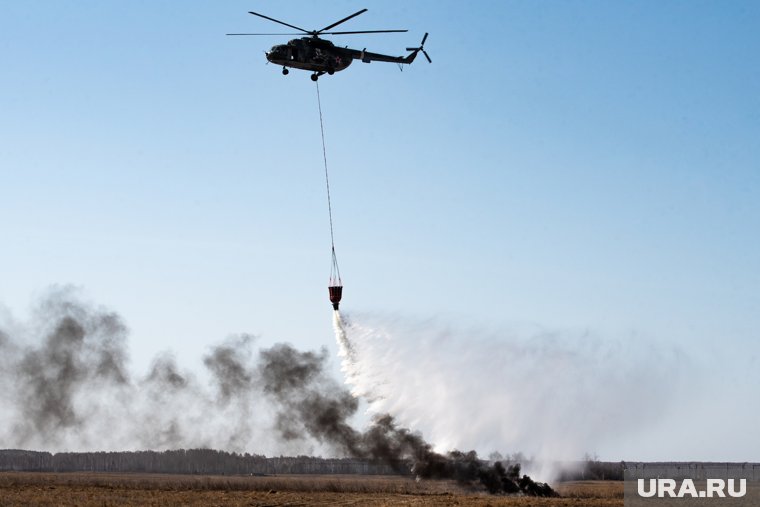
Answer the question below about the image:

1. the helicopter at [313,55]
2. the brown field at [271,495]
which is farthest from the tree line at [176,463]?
the helicopter at [313,55]

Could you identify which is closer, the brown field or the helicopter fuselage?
the brown field

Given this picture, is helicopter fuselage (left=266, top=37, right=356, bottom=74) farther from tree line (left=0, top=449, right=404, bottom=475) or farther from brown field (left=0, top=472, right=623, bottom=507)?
tree line (left=0, top=449, right=404, bottom=475)

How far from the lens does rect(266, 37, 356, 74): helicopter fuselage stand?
2692 inches

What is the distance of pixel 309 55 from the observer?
226ft

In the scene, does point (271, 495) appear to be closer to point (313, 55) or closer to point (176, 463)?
point (313, 55)

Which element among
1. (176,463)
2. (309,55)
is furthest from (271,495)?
(176,463)

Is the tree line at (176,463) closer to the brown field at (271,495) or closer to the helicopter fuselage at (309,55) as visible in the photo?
the brown field at (271,495)

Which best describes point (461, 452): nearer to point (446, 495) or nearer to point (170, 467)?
point (446, 495)

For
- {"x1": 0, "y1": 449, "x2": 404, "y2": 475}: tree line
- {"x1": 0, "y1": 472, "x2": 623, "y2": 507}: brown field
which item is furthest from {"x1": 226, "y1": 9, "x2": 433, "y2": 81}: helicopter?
{"x1": 0, "y1": 449, "x2": 404, "y2": 475}: tree line

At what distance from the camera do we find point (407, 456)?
82250 mm

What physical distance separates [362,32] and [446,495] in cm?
2899

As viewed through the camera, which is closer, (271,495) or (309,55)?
(309,55)

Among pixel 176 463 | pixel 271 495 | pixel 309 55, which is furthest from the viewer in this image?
pixel 176 463

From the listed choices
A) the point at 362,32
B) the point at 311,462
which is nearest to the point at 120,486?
the point at 362,32
